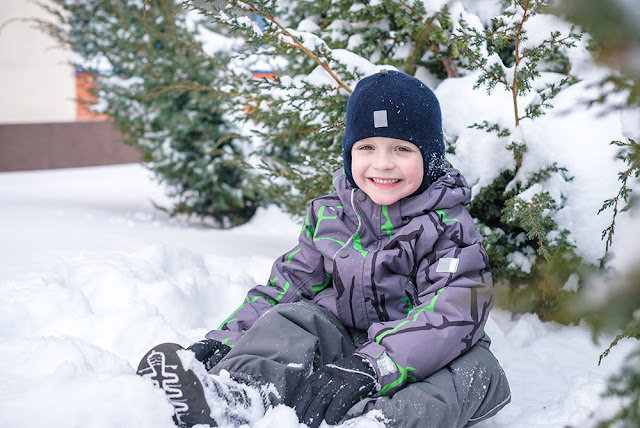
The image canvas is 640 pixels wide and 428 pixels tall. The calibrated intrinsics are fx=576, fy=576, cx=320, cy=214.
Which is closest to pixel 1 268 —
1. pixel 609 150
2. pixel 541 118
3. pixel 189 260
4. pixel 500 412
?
pixel 189 260

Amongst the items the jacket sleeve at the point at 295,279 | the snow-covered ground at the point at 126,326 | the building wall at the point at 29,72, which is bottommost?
the snow-covered ground at the point at 126,326

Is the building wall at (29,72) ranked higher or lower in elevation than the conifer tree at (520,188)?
higher

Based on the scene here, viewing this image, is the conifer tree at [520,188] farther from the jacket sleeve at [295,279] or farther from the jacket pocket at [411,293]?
the jacket sleeve at [295,279]

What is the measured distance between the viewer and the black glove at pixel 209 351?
65.6 inches

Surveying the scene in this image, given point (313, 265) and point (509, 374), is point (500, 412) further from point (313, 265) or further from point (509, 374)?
point (313, 265)

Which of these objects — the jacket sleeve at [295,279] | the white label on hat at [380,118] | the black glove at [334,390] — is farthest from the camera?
the jacket sleeve at [295,279]

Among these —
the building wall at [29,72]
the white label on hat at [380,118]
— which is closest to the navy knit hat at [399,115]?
the white label on hat at [380,118]

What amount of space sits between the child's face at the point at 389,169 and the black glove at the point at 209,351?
2.15ft

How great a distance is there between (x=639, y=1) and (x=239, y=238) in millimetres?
3751

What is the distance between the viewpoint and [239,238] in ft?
13.7

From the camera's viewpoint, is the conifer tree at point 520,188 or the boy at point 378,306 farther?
the conifer tree at point 520,188

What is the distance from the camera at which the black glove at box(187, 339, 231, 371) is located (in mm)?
1667

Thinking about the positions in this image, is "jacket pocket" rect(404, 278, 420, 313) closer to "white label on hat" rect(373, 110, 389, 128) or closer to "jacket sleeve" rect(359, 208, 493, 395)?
"jacket sleeve" rect(359, 208, 493, 395)

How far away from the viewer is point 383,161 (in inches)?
71.4
